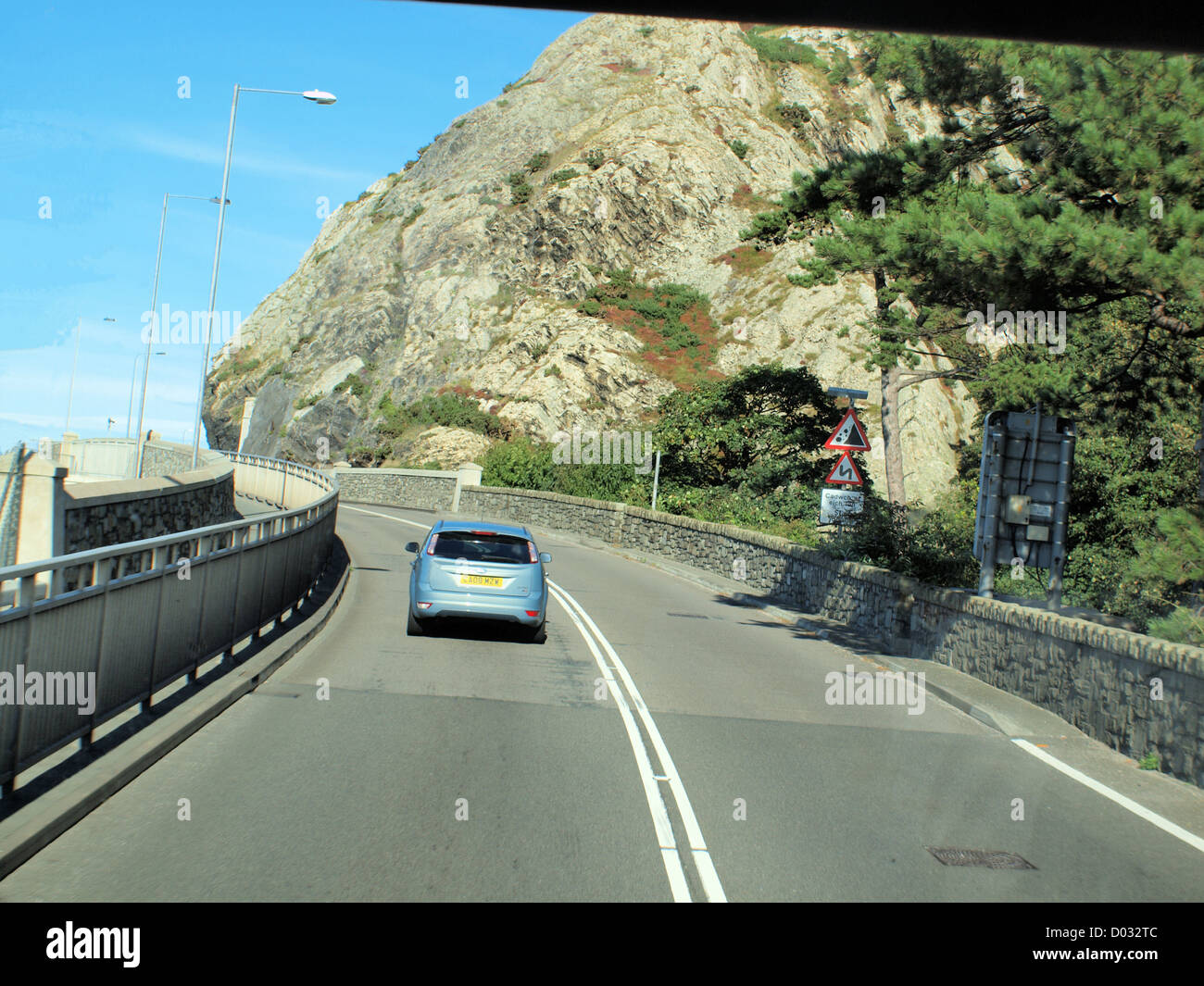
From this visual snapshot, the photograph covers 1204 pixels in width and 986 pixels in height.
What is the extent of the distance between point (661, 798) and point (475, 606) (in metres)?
7.26

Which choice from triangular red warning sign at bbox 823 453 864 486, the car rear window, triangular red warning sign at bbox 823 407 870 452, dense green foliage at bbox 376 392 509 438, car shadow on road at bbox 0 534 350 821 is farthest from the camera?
dense green foliage at bbox 376 392 509 438

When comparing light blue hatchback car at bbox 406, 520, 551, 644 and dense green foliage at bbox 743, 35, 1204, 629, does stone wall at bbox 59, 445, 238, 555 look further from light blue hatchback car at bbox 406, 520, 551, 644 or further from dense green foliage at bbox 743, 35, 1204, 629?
dense green foliage at bbox 743, 35, 1204, 629

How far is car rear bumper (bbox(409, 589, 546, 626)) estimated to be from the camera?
46.1 feet

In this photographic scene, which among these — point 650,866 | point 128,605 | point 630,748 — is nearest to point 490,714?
point 630,748

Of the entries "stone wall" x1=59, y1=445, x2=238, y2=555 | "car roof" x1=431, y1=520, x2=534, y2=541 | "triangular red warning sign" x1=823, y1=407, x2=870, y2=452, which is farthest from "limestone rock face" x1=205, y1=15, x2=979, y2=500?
"car roof" x1=431, y1=520, x2=534, y2=541

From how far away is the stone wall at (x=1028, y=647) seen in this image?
28.0 feet

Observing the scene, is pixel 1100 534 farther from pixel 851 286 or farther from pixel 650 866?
pixel 851 286

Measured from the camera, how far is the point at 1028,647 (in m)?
11.2

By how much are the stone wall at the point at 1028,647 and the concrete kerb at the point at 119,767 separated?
7.58m

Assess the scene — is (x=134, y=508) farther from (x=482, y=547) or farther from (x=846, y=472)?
(x=846, y=472)

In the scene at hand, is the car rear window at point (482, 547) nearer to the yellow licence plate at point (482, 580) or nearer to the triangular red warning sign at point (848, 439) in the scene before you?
the yellow licence plate at point (482, 580)

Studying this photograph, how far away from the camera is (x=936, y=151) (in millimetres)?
16047

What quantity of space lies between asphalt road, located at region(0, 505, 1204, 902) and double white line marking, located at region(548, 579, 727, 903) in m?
0.02
